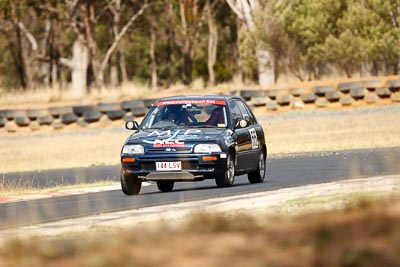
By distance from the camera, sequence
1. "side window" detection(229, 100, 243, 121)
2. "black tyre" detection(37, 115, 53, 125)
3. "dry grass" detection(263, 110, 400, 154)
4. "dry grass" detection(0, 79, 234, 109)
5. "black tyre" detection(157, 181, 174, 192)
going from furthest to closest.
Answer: "dry grass" detection(0, 79, 234, 109) < "black tyre" detection(37, 115, 53, 125) < "dry grass" detection(263, 110, 400, 154) < "black tyre" detection(157, 181, 174, 192) < "side window" detection(229, 100, 243, 121)

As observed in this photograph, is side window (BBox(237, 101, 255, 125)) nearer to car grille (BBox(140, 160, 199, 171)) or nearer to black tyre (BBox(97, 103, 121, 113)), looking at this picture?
car grille (BBox(140, 160, 199, 171))

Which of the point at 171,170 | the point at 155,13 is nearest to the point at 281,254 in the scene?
the point at 171,170

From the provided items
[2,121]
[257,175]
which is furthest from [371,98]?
[257,175]

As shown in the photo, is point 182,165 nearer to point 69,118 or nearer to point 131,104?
point 131,104

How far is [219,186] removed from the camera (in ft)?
58.7

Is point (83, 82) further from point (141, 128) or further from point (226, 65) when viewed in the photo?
point (141, 128)

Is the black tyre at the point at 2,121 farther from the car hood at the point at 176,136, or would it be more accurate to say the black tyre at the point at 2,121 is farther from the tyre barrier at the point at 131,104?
the car hood at the point at 176,136

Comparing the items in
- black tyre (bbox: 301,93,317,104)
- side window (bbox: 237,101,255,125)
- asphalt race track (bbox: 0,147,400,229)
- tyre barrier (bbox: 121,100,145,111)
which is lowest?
tyre barrier (bbox: 121,100,145,111)

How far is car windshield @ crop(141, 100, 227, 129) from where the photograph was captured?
1825 centimetres

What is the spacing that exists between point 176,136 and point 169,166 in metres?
0.50

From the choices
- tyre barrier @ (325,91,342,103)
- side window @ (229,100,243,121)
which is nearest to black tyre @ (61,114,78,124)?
tyre barrier @ (325,91,342,103)

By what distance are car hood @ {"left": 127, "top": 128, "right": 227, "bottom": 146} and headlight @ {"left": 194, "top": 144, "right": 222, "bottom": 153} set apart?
0.30 ft

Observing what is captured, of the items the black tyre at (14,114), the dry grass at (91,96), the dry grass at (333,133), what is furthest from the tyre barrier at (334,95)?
the black tyre at (14,114)

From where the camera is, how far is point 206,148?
17375 mm
